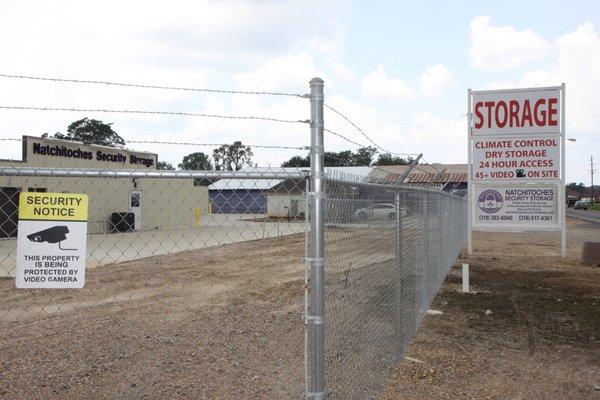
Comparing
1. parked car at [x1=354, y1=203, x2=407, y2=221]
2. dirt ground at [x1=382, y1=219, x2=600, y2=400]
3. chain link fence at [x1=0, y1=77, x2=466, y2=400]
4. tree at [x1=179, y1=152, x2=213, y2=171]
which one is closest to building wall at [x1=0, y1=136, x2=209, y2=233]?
tree at [x1=179, y1=152, x2=213, y2=171]

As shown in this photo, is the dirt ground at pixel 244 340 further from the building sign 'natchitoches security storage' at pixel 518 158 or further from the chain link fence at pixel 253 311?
the building sign 'natchitoches security storage' at pixel 518 158

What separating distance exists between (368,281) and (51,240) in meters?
2.31

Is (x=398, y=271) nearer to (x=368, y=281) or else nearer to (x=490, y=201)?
Result: (x=368, y=281)

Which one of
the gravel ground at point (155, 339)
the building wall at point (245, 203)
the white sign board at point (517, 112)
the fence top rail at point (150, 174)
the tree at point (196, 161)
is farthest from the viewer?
the white sign board at point (517, 112)

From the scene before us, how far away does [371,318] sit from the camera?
14.9 feet

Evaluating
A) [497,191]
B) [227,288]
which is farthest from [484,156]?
[227,288]

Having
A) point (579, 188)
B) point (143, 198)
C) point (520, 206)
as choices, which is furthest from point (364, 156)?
point (579, 188)

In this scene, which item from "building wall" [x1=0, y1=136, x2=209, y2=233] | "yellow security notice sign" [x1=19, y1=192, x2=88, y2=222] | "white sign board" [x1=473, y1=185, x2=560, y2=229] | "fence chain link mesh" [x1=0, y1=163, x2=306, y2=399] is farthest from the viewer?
"building wall" [x1=0, y1=136, x2=209, y2=233]

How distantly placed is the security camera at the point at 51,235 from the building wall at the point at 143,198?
18.4 m

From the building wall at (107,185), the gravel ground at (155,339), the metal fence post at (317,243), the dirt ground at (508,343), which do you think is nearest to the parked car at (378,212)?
the metal fence post at (317,243)

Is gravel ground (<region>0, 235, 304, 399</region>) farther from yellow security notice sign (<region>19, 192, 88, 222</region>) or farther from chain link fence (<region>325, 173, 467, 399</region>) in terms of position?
yellow security notice sign (<region>19, 192, 88, 222</region>)

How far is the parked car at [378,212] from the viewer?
4.18 metres

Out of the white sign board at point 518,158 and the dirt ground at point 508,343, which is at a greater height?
the white sign board at point 518,158

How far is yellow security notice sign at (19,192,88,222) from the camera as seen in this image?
135 inches
